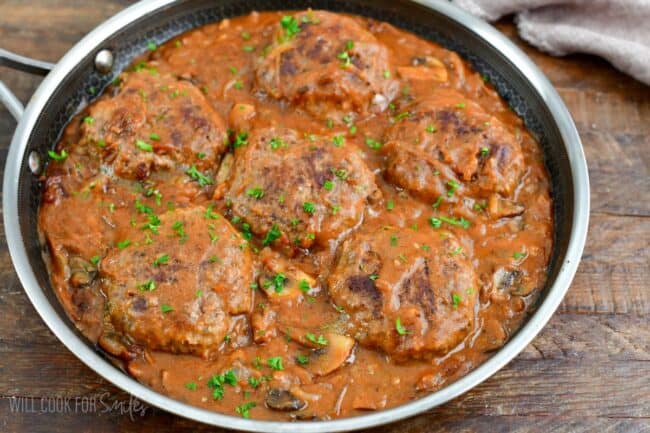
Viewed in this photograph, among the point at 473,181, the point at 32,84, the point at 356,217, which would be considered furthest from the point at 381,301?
the point at 32,84

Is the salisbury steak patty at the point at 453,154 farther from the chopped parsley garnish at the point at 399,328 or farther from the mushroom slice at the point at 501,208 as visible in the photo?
the chopped parsley garnish at the point at 399,328

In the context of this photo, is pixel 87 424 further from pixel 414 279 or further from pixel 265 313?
pixel 414 279

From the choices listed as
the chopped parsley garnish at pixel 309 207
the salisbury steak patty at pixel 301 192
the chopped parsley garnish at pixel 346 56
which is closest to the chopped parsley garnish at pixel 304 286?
the salisbury steak patty at pixel 301 192

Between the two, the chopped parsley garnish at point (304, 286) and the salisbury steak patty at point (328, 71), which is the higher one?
the salisbury steak patty at point (328, 71)

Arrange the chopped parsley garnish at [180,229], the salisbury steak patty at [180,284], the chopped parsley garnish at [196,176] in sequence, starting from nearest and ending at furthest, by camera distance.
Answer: the salisbury steak patty at [180,284] < the chopped parsley garnish at [180,229] < the chopped parsley garnish at [196,176]

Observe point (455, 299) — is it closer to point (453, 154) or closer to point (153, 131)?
point (453, 154)

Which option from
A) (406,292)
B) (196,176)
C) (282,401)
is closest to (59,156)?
(196,176)
